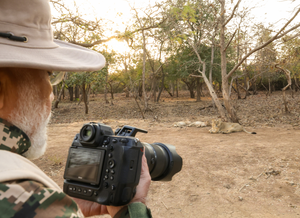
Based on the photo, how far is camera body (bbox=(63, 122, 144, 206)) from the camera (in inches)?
47.8

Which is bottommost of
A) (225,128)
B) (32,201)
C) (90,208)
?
(225,128)

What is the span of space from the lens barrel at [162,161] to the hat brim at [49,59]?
768mm

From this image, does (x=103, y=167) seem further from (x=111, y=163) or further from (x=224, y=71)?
(x=224, y=71)

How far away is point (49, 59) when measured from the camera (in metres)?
0.92

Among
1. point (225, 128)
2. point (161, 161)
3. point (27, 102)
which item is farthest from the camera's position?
point (225, 128)

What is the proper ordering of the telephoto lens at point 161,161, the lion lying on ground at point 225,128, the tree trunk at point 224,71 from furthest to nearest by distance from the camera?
the tree trunk at point 224,71 < the lion lying on ground at point 225,128 < the telephoto lens at point 161,161

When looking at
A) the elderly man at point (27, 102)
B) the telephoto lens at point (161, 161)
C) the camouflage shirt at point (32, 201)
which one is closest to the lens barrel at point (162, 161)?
the telephoto lens at point (161, 161)

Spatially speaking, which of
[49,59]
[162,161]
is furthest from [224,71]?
[49,59]

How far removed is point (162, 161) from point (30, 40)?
117cm

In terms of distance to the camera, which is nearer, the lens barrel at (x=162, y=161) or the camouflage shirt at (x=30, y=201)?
the camouflage shirt at (x=30, y=201)

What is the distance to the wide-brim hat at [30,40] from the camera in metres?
0.83

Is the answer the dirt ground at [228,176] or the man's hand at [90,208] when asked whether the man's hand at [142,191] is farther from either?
the dirt ground at [228,176]

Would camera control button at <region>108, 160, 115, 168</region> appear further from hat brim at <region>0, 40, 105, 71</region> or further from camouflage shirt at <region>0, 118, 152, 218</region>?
camouflage shirt at <region>0, 118, 152, 218</region>

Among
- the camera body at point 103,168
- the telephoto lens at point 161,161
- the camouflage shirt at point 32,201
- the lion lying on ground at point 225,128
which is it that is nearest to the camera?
the camouflage shirt at point 32,201
